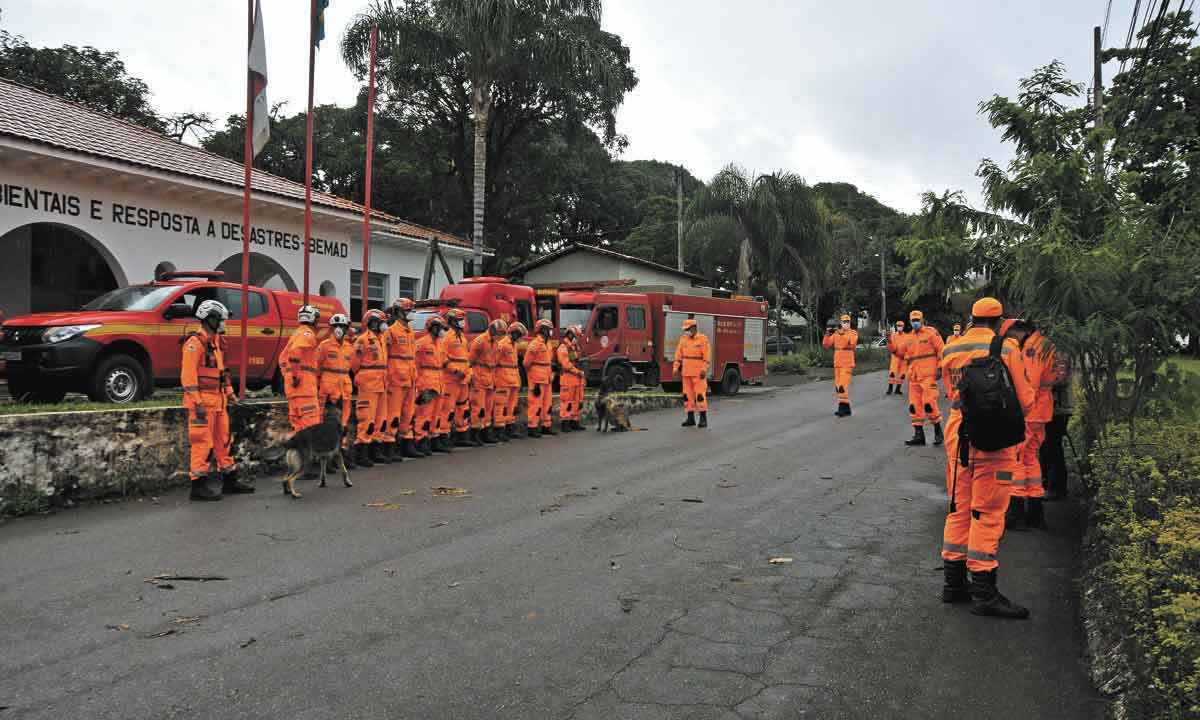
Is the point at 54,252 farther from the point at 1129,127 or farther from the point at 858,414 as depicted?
the point at 1129,127

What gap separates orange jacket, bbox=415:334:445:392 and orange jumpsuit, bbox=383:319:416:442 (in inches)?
9.2

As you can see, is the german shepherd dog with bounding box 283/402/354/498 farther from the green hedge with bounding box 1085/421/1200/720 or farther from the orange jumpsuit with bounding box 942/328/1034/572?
the green hedge with bounding box 1085/421/1200/720

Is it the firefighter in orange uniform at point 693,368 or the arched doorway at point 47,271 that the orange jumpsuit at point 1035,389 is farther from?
the arched doorway at point 47,271

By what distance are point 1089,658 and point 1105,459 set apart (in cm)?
254

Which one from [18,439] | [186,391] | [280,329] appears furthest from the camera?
[280,329]

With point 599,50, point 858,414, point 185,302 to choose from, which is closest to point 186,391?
point 185,302

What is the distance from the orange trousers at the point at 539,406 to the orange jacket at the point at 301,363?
5014 millimetres

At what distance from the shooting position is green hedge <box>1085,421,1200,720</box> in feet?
10.3

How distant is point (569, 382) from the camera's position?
15062 millimetres

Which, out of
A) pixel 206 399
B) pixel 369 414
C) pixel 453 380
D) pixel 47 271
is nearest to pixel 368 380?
pixel 369 414

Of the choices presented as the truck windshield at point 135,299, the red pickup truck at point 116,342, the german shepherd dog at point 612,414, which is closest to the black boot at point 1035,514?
the german shepherd dog at point 612,414

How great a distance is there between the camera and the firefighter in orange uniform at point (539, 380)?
14.1 meters

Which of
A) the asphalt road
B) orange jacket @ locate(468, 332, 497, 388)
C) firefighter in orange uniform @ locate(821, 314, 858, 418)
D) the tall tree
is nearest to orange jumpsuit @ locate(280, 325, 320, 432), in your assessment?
the asphalt road

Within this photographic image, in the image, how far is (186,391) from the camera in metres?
8.70
